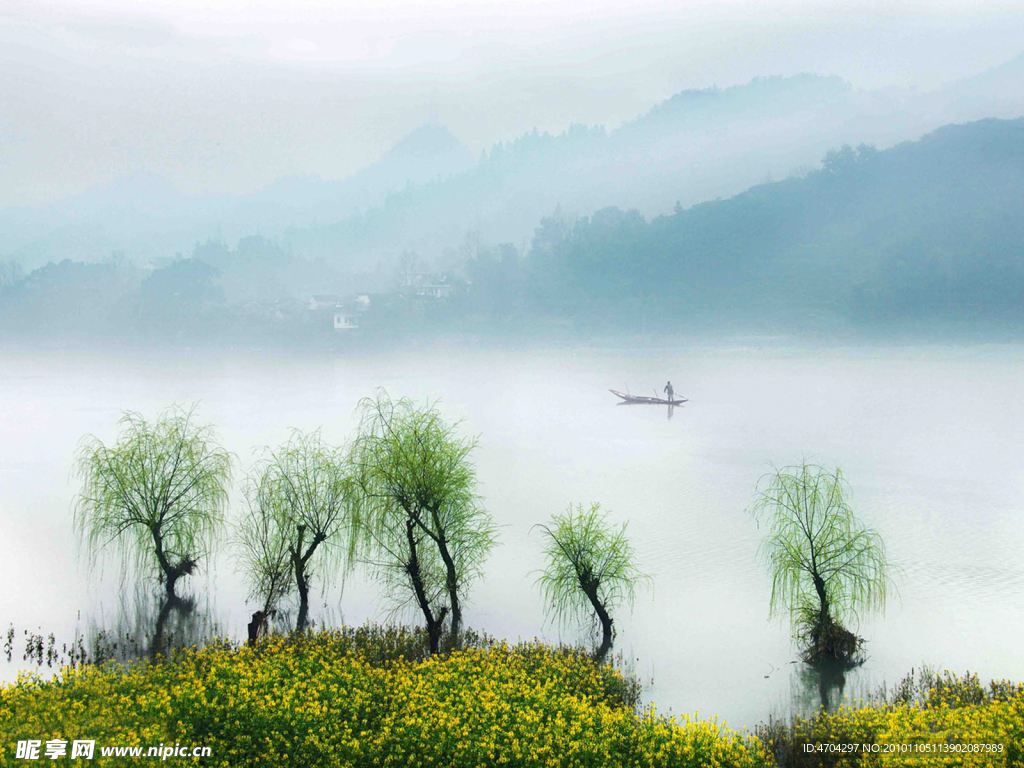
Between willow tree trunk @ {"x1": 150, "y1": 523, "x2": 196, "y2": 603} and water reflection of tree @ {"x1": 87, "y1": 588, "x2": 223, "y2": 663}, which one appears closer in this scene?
water reflection of tree @ {"x1": 87, "y1": 588, "x2": 223, "y2": 663}

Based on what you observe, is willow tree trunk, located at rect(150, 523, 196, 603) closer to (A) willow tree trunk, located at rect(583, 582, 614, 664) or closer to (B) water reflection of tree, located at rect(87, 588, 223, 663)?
(B) water reflection of tree, located at rect(87, 588, 223, 663)

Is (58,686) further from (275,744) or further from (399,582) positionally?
(399,582)

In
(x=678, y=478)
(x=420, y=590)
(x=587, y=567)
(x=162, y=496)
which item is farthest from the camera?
(x=678, y=478)

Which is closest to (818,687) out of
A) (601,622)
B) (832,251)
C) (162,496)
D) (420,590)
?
(601,622)

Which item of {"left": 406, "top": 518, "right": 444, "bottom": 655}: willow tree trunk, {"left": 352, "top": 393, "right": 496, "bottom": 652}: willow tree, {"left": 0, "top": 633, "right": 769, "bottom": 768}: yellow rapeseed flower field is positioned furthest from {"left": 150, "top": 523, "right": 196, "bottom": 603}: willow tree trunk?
{"left": 406, "top": 518, "right": 444, "bottom": 655}: willow tree trunk

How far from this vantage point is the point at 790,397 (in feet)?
267

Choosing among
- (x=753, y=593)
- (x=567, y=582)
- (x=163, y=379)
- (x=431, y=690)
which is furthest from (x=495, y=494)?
(x=163, y=379)

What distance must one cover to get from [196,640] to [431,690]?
767 cm
